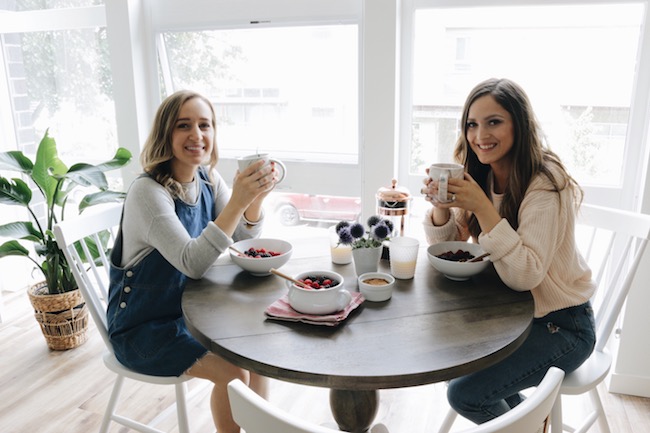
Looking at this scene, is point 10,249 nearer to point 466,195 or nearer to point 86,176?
point 86,176

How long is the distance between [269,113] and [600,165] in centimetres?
163

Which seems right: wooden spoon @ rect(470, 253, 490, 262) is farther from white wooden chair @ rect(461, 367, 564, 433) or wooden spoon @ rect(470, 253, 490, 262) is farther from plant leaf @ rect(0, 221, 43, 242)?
plant leaf @ rect(0, 221, 43, 242)

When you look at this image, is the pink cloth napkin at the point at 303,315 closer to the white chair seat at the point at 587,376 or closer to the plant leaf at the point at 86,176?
the white chair seat at the point at 587,376

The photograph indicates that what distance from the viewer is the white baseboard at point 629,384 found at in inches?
89.3

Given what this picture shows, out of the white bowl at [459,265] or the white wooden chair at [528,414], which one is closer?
the white wooden chair at [528,414]

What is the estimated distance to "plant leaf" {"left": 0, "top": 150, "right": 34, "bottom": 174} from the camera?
2.48 metres

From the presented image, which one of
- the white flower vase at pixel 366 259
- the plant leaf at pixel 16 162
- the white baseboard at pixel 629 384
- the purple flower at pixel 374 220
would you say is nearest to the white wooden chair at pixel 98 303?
the white flower vase at pixel 366 259

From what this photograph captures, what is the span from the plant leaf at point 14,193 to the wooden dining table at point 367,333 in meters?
1.47

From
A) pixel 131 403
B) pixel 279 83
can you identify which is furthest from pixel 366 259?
pixel 279 83

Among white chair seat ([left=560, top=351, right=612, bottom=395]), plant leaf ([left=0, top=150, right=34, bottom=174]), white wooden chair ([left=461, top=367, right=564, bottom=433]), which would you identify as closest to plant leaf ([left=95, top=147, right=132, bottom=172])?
plant leaf ([left=0, top=150, right=34, bottom=174])

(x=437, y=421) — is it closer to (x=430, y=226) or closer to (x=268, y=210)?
(x=430, y=226)

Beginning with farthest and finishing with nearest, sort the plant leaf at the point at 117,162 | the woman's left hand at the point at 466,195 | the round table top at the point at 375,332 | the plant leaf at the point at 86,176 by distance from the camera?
1. the plant leaf at the point at 117,162
2. the plant leaf at the point at 86,176
3. the woman's left hand at the point at 466,195
4. the round table top at the point at 375,332

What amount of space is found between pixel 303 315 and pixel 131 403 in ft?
4.60

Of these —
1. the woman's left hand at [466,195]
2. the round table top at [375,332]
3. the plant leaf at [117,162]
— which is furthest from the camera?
the plant leaf at [117,162]
